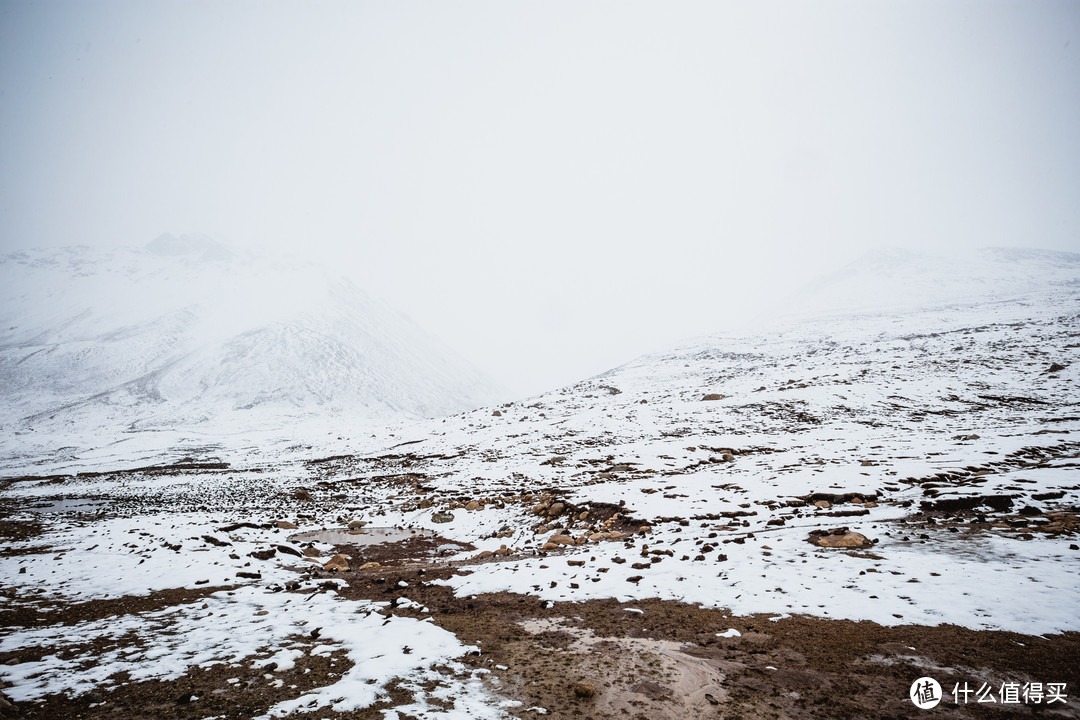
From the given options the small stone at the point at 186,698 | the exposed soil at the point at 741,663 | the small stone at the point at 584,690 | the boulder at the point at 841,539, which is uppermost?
the small stone at the point at 186,698

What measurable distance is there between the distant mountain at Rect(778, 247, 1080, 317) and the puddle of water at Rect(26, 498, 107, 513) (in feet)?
362

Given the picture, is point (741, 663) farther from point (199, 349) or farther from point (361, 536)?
point (199, 349)

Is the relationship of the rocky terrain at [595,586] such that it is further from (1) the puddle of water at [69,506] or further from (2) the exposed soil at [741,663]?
(1) the puddle of water at [69,506]

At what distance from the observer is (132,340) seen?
111062mm

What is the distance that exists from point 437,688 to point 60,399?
126112 mm

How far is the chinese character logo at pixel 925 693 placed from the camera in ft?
16.9

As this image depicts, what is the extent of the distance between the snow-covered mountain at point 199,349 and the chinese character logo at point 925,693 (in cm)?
9216

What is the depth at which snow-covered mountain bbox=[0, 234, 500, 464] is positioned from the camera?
87.2 metres

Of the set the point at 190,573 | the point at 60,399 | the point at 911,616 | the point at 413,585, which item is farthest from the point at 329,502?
the point at 60,399

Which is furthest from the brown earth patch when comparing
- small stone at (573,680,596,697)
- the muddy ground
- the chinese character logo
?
the chinese character logo

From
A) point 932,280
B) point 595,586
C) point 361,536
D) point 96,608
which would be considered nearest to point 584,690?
point 595,586

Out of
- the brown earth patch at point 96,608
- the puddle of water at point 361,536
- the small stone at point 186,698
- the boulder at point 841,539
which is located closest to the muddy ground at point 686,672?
the small stone at point 186,698

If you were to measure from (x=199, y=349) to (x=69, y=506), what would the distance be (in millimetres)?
102097

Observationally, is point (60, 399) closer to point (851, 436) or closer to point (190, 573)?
point (190, 573)
